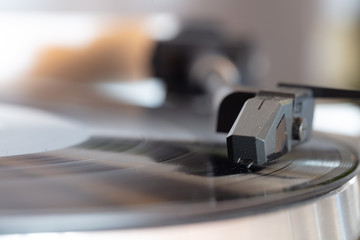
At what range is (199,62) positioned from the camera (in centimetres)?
99

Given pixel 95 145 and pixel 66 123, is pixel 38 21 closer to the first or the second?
pixel 66 123

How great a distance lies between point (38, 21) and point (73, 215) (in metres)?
0.91

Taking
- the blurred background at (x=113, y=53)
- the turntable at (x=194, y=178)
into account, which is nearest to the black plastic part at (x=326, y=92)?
the turntable at (x=194, y=178)

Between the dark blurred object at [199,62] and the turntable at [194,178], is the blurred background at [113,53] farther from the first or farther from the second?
the turntable at [194,178]

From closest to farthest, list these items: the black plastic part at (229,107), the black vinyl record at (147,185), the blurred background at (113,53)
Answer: the black vinyl record at (147,185)
the black plastic part at (229,107)
the blurred background at (113,53)

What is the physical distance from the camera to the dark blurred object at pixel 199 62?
97 cm

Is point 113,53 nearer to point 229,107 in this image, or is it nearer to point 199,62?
point 199,62

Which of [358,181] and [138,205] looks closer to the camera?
[138,205]

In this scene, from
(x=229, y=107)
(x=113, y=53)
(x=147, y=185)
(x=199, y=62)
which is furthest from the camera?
(x=113, y=53)

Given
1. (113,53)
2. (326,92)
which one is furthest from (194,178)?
(113,53)

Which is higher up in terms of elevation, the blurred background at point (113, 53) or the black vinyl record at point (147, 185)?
the blurred background at point (113, 53)

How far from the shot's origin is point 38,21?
1.12 m

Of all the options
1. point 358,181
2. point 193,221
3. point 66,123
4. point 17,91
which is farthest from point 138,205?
point 17,91

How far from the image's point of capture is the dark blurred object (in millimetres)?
972
